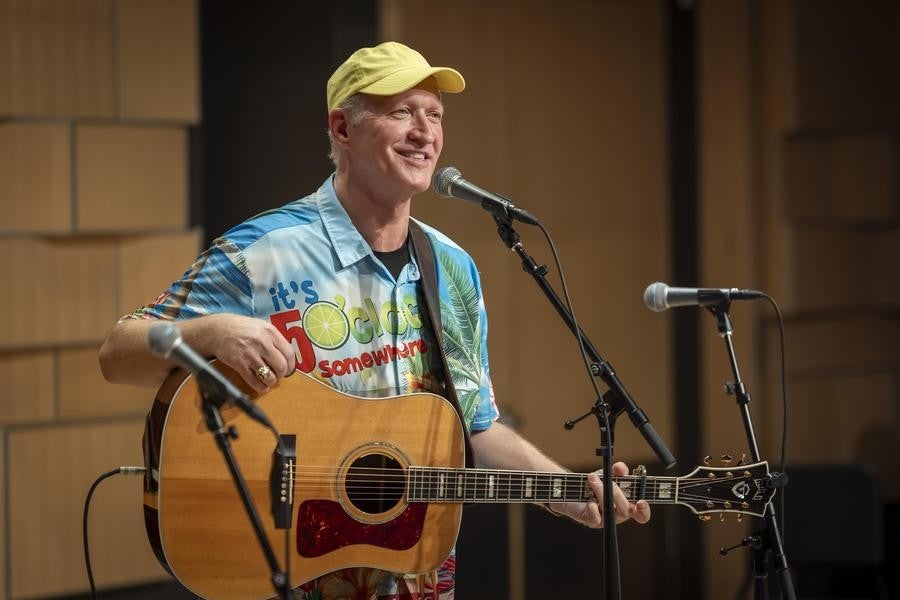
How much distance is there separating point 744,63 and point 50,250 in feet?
10.3

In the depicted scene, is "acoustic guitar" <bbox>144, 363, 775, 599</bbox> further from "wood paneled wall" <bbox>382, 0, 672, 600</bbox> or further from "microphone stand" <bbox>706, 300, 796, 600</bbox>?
"wood paneled wall" <bbox>382, 0, 672, 600</bbox>

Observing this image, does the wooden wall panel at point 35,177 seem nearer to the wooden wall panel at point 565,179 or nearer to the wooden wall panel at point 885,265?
the wooden wall panel at point 565,179

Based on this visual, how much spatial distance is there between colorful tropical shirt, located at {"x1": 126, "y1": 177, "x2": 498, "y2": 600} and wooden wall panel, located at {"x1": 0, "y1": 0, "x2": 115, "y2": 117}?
Answer: 171 cm

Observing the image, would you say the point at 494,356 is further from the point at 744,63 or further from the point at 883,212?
the point at 883,212

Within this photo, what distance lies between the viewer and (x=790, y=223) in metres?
5.31

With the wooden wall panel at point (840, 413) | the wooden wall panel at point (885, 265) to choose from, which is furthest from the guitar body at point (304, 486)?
the wooden wall panel at point (885, 265)

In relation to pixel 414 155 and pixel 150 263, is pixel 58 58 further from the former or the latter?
pixel 414 155

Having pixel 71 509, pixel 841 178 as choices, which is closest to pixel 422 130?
pixel 71 509

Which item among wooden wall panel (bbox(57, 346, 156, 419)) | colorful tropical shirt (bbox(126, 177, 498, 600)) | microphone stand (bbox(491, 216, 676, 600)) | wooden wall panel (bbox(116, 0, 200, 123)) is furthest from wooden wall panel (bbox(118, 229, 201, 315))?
microphone stand (bbox(491, 216, 676, 600))

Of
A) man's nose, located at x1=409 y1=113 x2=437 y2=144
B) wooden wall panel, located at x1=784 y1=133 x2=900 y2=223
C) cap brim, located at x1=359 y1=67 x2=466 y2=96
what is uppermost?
wooden wall panel, located at x1=784 y1=133 x2=900 y2=223

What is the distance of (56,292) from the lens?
→ 384cm

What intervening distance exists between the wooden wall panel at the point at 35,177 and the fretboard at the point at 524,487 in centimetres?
201

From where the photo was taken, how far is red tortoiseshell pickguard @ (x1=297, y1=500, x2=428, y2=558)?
2256 millimetres

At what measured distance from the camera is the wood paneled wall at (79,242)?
375 cm
